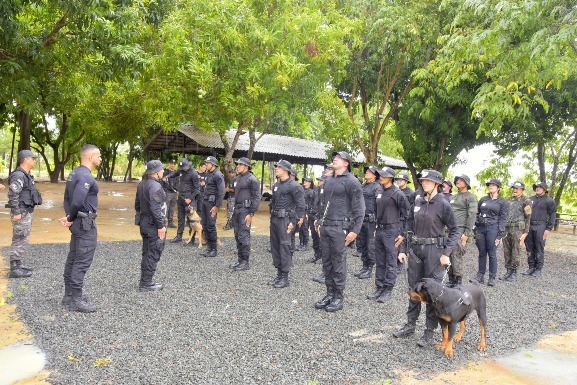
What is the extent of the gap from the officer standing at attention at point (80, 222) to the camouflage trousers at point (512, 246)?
7.82 metres

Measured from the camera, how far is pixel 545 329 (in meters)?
6.00

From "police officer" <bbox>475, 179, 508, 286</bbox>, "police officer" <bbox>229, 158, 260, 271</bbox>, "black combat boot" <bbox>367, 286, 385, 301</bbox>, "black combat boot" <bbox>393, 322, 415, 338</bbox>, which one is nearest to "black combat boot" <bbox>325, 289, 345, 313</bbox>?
"black combat boot" <bbox>367, 286, 385, 301</bbox>

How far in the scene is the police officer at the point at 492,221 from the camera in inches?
331

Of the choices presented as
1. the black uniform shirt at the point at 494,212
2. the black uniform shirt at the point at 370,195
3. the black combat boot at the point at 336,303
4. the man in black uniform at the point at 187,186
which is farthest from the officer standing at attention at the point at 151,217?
the black uniform shirt at the point at 494,212

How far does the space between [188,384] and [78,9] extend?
25.6 feet

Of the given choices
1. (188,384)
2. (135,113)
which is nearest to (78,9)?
(188,384)

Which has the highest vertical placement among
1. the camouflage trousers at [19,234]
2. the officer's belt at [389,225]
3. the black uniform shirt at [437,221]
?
the black uniform shirt at [437,221]

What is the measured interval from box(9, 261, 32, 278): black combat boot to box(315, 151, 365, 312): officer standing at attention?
474cm

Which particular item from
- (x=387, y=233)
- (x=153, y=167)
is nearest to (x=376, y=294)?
(x=387, y=233)

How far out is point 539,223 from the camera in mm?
9727

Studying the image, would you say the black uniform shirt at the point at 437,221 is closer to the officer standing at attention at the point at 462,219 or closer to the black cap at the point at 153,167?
the officer standing at attention at the point at 462,219

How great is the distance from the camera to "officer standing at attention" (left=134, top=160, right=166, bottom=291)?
639 centimetres

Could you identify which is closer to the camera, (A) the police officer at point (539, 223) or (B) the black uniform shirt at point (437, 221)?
(B) the black uniform shirt at point (437, 221)

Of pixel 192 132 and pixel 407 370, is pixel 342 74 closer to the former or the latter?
pixel 192 132
